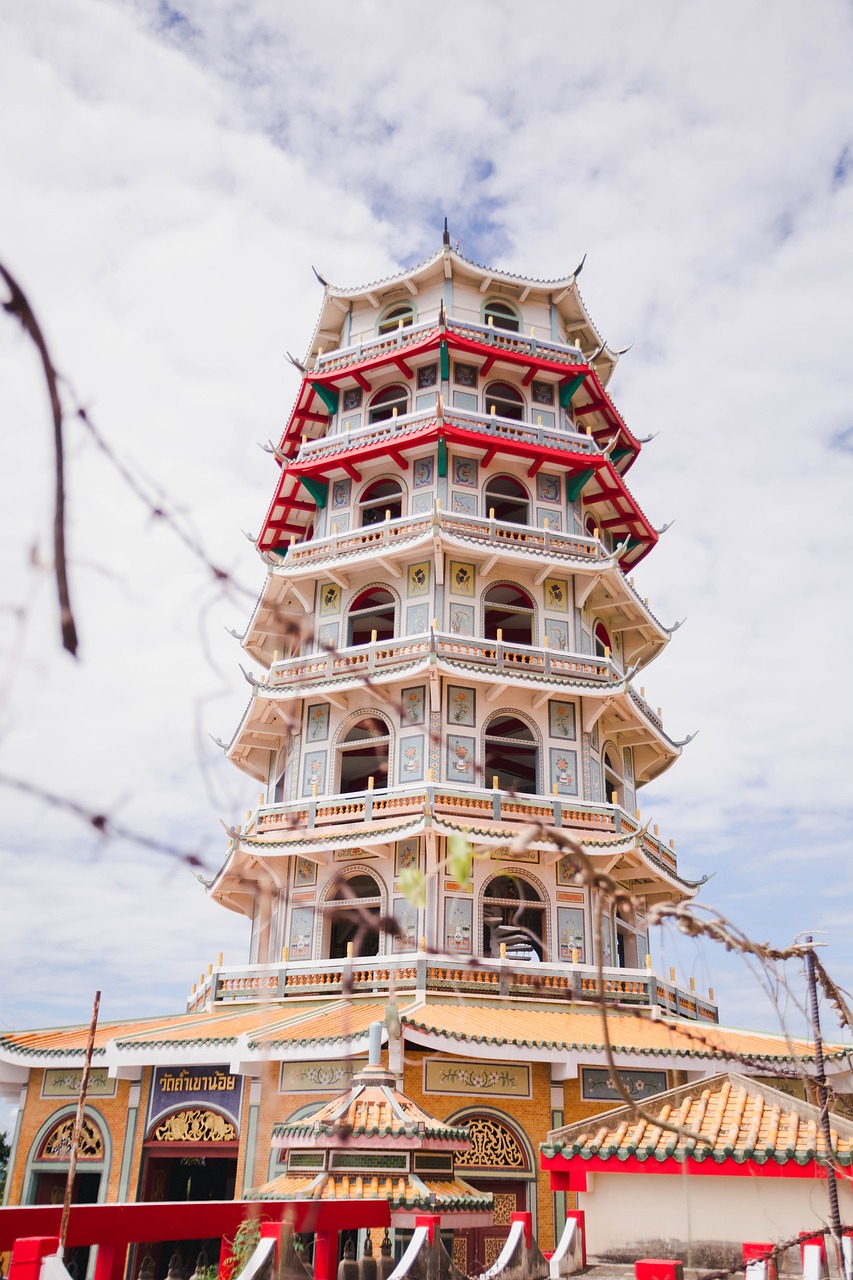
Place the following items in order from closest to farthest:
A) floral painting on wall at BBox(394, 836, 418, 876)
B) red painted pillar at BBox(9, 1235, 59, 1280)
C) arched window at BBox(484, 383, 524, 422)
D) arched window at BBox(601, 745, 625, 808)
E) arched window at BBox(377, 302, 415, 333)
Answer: red painted pillar at BBox(9, 1235, 59, 1280)
floral painting on wall at BBox(394, 836, 418, 876)
arched window at BBox(601, 745, 625, 808)
arched window at BBox(484, 383, 524, 422)
arched window at BBox(377, 302, 415, 333)

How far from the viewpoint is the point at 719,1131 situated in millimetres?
8078

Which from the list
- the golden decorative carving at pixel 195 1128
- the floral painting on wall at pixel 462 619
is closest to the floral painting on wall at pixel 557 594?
the floral painting on wall at pixel 462 619

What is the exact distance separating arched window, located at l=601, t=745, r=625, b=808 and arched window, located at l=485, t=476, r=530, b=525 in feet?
17.7

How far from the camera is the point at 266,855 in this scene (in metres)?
19.7

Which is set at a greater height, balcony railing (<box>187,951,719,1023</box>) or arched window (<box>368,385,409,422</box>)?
arched window (<box>368,385,409,422</box>)

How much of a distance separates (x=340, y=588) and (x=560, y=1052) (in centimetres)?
1125

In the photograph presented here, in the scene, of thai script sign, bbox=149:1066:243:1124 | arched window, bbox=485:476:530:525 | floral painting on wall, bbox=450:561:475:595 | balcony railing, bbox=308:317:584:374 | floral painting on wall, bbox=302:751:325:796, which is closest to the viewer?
thai script sign, bbox=149:1066:243:1124

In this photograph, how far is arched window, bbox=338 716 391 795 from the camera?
2083 centimetres

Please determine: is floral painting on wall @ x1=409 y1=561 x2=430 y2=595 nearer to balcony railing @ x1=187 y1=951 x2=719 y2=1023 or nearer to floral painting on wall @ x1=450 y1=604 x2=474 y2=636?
floral painting on wall @ x1=450 y1=604 x2=474 y2=636

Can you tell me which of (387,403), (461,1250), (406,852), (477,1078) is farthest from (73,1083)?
(387,403)

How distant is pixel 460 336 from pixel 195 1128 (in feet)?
54.6

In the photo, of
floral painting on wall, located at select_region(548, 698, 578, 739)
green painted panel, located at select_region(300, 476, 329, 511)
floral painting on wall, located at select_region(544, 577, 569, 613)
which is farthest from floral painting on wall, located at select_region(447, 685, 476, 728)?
green painted panel, located at select_region(300, 476, 329, 511)

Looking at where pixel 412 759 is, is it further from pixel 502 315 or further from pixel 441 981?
pixel 502 315

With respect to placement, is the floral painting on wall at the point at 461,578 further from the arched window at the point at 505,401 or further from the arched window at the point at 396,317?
the arched window at the point at 396,317
